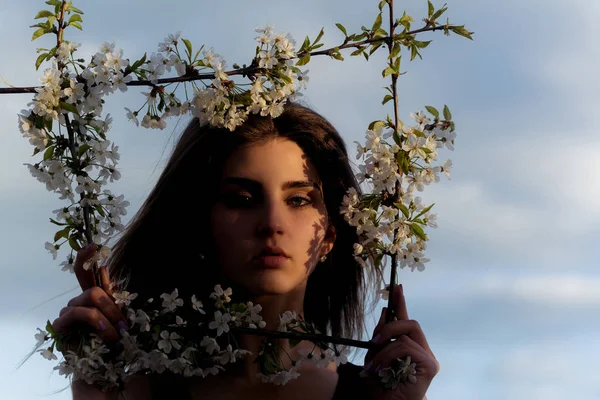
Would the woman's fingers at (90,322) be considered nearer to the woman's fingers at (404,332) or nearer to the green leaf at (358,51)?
the woman's fingers at (404,332)

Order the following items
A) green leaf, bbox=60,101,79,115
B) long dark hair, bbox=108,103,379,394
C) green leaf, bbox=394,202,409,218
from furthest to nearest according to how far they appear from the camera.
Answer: long dark hair, bbox=108,103,379,394, green leaf, bbox=394,202,409,218, green leaf, bbox=60,101,79,115

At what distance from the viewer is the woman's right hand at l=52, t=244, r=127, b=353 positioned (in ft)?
13.7

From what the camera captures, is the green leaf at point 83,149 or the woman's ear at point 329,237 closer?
the green leaf at point 83,149

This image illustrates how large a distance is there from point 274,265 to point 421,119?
111 centimetres

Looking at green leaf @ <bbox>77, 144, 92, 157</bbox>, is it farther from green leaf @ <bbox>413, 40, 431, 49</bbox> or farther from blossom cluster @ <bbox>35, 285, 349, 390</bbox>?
green leaf @ <bbox>413, 40, 431, 49</bbox>

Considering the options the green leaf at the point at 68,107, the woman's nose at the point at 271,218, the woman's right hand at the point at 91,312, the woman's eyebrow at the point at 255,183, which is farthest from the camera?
the woman's eyebrow at the point at 255,183

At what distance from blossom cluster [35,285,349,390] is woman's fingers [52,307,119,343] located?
4 cm

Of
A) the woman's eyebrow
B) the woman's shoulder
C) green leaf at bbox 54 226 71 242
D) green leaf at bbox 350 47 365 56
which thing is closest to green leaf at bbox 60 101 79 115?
green leaf at bbox 54 226 71 242

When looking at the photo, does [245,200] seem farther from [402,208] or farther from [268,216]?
[402,208]

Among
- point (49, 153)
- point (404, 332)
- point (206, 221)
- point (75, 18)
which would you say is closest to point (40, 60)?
point (75, 18)

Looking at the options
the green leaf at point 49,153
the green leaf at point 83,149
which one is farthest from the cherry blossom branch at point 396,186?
the green leaf at point 49,153

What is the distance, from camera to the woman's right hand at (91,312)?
4.17m

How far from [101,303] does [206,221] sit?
0.97 m

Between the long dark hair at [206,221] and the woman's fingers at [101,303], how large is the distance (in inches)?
33.5
